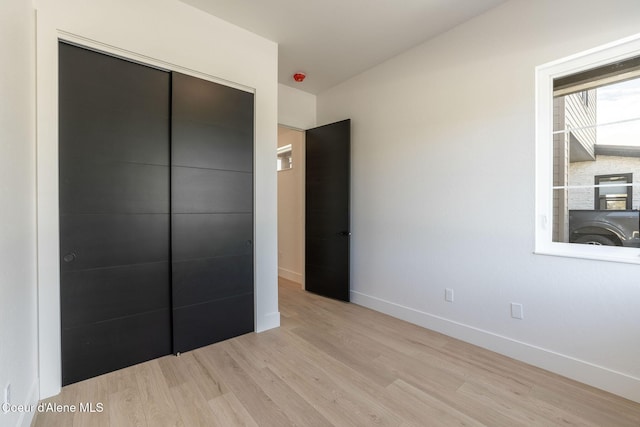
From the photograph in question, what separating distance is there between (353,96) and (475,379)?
3.19 m

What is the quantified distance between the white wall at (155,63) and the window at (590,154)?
229cm

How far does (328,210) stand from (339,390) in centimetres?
225

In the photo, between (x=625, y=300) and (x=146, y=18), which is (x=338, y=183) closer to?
(x=146, y=18)

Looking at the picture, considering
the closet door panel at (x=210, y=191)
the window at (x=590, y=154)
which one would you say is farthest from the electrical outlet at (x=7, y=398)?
the window at (x=590, y=154)

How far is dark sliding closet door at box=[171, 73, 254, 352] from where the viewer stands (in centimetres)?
229

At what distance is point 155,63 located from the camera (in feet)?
7.11

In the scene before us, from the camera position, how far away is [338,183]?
3637mm

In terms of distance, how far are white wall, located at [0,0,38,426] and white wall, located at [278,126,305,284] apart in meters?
2.88

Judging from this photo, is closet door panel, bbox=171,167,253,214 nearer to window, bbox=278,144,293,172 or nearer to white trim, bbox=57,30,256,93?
white trim, bbox=57,30,256,93

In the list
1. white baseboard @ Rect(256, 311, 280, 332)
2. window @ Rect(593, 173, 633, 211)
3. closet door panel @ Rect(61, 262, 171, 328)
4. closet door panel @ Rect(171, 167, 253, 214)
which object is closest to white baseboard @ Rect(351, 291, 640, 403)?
window @ Rect(593, 173, 633, 211)

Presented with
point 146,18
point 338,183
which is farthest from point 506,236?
point 146,18

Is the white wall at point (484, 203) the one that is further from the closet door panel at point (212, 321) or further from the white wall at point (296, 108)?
the closet door panel at point (212, 321)

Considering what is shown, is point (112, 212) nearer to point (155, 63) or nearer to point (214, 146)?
point (214, 146)

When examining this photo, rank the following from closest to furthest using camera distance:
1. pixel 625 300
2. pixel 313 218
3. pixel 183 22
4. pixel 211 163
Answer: pixel 625 300, pixel 183 22, pixel 211 163, pixel 313 218
